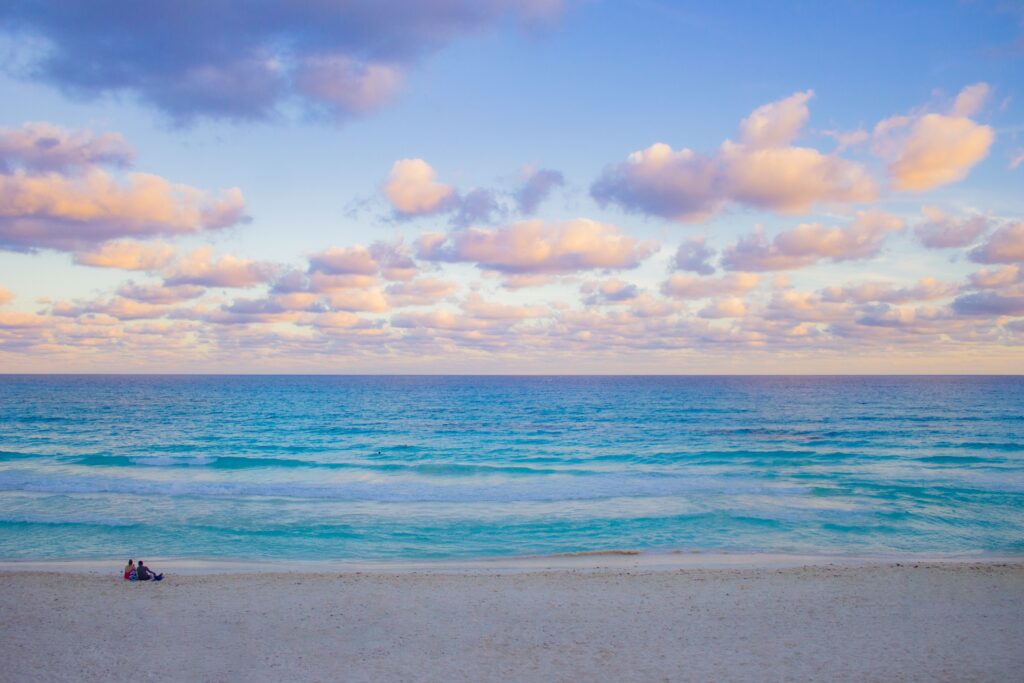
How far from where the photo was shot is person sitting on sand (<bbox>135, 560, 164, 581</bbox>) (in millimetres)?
15189

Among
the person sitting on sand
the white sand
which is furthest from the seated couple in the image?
the white sand

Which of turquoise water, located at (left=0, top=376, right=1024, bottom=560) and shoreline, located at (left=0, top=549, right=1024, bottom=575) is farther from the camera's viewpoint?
turquoise water, located at (left=0, top=376, right=1024, bottom=560)

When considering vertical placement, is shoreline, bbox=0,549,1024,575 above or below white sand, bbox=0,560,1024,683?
below

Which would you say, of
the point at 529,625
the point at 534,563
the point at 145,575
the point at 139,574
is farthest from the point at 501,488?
the point at 529,625

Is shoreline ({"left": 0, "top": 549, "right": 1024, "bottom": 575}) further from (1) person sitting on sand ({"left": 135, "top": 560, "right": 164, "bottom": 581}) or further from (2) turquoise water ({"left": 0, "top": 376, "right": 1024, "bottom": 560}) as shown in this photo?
(1) person sitting on sand ({"left": 135, "top": 560, "right": 164, "bottom": 581})

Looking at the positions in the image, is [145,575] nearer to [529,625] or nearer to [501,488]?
[529,625]

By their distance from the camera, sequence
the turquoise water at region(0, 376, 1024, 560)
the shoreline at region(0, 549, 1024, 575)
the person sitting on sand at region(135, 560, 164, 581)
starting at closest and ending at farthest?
the person sitting on sand at region(135, 560, 164, 581)
the shoreline at region(0, 549, 1024, 575)
the turquoise water at region(0, 376, 1024, 560)

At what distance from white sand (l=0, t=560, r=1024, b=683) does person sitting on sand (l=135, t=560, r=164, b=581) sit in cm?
31

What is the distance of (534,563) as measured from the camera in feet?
57.9

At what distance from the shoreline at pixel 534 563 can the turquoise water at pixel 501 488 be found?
0.69m

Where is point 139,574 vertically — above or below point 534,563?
above

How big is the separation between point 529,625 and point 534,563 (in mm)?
5215

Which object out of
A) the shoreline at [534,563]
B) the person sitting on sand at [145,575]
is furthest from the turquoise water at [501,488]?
the person sitting on sand at [145,575]

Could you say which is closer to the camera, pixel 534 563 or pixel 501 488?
pixel 534 563
